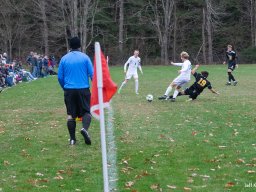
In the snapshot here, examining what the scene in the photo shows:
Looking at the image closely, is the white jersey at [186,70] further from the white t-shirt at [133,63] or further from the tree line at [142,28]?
the tree line at [142,28]

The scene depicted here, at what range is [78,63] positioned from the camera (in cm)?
927

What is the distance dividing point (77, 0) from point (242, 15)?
785 inches

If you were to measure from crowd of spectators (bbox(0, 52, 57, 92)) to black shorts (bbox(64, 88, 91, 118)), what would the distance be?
1641 centimetres

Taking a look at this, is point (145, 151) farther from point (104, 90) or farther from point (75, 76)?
point (104, 90)

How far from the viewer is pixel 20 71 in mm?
32344

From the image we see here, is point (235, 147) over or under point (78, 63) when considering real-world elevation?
under

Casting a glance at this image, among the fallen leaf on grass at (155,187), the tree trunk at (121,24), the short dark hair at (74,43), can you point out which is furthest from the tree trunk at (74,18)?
the fallen leaf on grass at (155,187)

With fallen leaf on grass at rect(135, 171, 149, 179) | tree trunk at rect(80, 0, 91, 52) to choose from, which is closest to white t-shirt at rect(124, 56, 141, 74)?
fallen leaf on grass at rect(135, 171, 149, 179)

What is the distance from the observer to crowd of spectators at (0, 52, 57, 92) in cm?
2690

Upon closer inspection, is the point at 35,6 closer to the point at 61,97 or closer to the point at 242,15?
the point at 242,15

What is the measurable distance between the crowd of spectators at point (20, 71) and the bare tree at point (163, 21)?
2081 cm

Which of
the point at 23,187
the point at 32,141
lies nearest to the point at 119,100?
the point at 32,141

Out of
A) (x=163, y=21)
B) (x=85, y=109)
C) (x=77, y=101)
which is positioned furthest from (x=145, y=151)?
(x=163, y=21)

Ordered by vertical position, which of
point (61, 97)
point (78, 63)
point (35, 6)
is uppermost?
point (35, 6)
